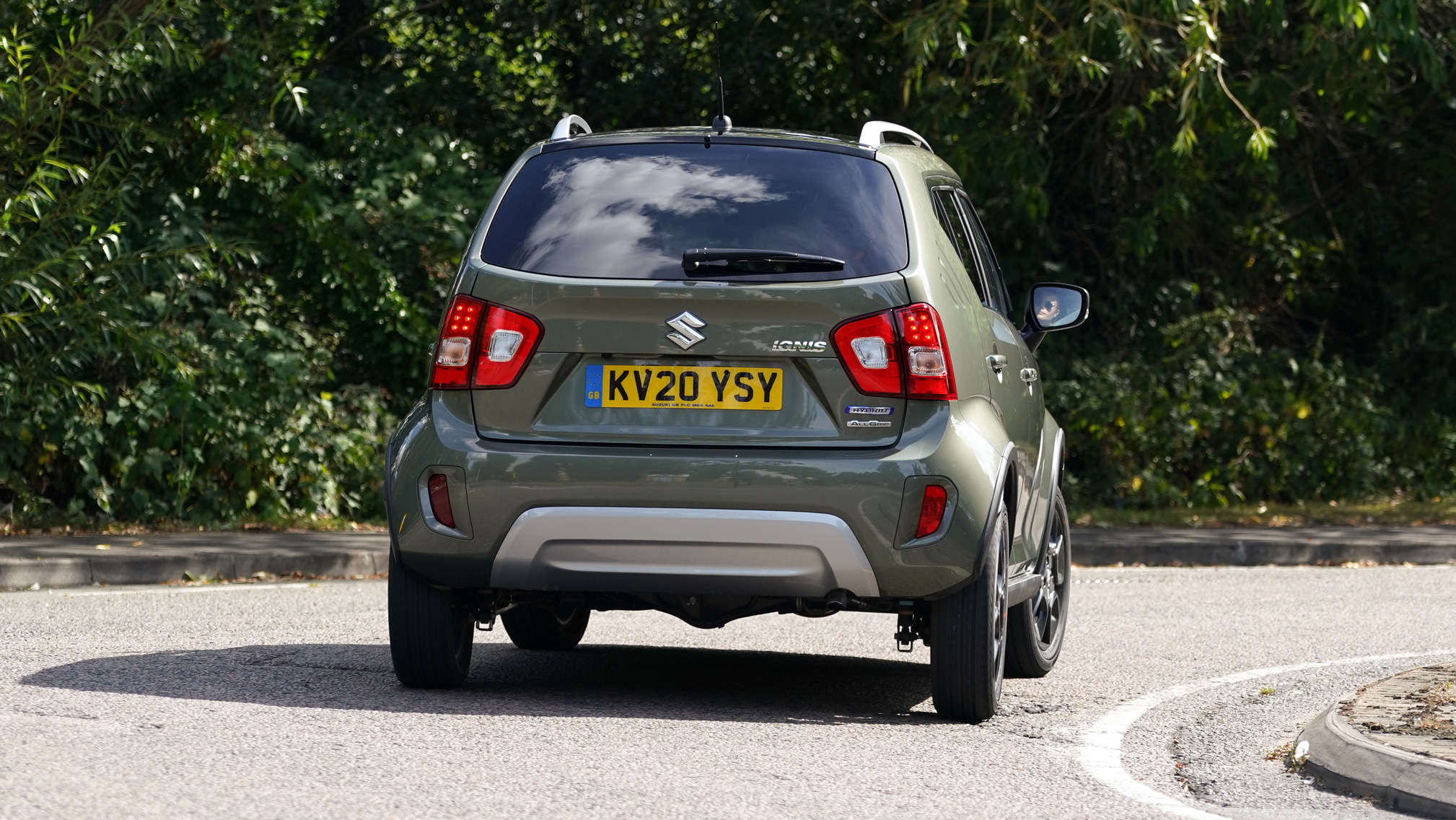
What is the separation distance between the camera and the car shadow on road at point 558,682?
608 cm

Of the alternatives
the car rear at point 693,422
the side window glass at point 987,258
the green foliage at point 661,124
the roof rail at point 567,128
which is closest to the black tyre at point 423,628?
the car rear at point 693,422

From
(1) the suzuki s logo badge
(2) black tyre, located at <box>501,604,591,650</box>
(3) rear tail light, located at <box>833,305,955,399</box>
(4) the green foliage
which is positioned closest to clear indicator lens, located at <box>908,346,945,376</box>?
(3) rear tail light, located at <box>833,305,955,399</box>

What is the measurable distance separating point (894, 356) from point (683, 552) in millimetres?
874

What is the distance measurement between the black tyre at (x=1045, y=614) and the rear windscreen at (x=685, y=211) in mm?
1689

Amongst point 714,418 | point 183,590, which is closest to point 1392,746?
point 714,418

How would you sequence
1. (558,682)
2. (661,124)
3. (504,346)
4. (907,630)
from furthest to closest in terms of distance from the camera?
(661,124) → (558,682) → (907,630) → (504,346)

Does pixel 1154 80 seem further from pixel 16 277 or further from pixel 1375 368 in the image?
pixel 16 277

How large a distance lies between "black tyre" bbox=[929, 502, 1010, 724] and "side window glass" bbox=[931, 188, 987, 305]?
3.31 ft

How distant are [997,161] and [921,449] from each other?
1074 cm

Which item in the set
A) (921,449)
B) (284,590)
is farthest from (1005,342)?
(284,590)

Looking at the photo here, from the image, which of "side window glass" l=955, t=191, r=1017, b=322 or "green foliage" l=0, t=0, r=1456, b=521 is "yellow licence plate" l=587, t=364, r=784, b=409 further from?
"green foliage" l=0, t=0, r=1456, b=521

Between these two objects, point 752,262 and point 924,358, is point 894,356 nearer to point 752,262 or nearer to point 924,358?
point 924,358

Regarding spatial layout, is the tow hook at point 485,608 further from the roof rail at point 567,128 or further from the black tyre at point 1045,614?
the black tyre at point 1045,614

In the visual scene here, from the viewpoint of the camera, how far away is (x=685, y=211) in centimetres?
598
